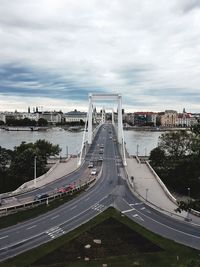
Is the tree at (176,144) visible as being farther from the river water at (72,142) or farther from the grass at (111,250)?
the grass at (111,250)

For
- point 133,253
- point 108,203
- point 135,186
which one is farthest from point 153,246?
point 135,186

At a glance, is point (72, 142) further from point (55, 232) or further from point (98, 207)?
point (55, 232)

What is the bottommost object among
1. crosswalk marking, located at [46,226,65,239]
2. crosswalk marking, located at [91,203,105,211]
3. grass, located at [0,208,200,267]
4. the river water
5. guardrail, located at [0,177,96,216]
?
the river water

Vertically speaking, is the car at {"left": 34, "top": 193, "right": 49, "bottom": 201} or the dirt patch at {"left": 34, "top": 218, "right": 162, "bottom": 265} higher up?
the car at {"left": 34, "top": 193, "right": 49, "bottom": 201}

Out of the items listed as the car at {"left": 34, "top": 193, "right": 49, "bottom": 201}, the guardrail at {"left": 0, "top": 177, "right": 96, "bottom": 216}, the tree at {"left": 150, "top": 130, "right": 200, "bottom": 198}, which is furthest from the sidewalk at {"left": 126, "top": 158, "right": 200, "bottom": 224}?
the car at {"left": 34, "top": 193, "right": 49, "bottom": 201}

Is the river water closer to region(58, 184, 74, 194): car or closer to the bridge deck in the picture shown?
the bridge deck

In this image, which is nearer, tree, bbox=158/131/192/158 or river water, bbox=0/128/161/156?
tree, bbox=158/131/192/158

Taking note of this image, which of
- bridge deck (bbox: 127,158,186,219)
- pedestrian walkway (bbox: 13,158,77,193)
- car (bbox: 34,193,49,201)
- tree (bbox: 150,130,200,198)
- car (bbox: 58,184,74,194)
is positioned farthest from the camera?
tree (bbox: 150,130,200,198)
